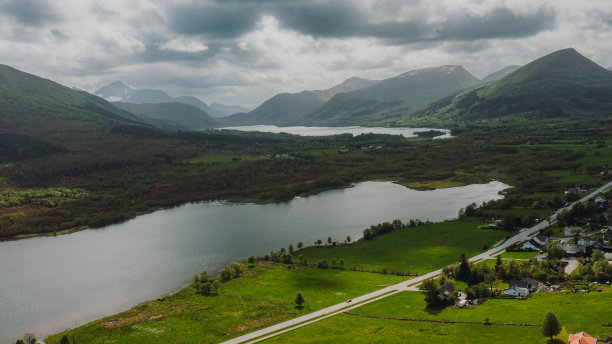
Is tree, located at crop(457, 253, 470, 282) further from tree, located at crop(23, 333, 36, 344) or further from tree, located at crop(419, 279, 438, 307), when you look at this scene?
tree, located at crop(23, 333, 36, 344)

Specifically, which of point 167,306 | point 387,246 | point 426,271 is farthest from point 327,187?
point 167,306

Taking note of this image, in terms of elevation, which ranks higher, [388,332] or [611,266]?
[611,266]

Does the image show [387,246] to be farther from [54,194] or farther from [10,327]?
[54,194]

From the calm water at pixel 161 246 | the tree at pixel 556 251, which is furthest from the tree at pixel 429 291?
the calm water at pixel 161 246

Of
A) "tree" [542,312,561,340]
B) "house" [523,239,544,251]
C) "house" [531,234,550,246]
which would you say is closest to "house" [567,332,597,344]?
"tree" [542,312,561,340]

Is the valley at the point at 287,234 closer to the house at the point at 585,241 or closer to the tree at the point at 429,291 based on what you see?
the tree at the point at 429,291
